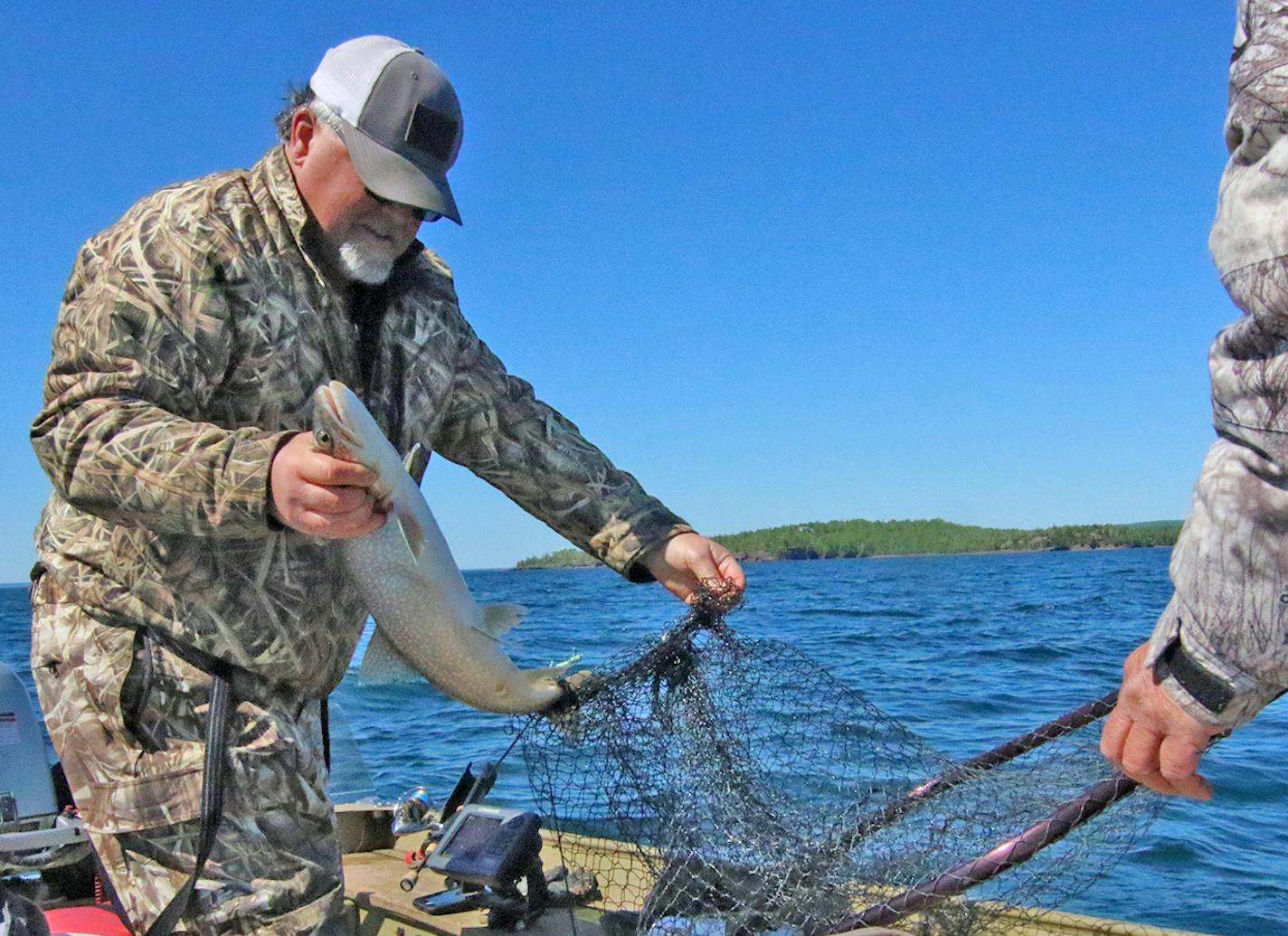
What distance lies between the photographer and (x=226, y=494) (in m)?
2.58

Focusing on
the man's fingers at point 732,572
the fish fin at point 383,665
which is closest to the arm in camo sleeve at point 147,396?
the fish fin at point 383,665

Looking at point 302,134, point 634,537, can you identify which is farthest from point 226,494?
point 634,537

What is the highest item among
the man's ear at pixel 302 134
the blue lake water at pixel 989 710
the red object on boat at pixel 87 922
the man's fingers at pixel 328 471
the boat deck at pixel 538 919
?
the man's ear at pixel 302 134

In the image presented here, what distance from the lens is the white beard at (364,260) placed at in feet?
10.2

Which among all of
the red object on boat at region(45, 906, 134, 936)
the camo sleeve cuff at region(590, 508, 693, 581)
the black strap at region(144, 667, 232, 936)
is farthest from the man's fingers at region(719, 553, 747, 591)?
the red object on boat at region(45, 906, 134, 936)

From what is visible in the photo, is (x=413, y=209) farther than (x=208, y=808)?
Yes

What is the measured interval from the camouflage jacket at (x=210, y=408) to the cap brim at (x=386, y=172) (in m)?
0.20

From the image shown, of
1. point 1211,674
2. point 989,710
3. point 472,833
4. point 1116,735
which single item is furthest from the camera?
→ point 989,710

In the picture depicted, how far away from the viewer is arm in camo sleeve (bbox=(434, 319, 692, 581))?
3643mm

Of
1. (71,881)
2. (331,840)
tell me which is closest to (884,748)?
(331,840)

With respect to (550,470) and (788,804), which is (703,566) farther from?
(788,804)

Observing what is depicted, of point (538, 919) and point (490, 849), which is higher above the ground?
point (490, 849)

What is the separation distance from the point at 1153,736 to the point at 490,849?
2.83 metres

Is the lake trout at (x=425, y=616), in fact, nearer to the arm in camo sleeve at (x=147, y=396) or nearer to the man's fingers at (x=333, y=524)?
the man's fingers at (x=333, y=524)
